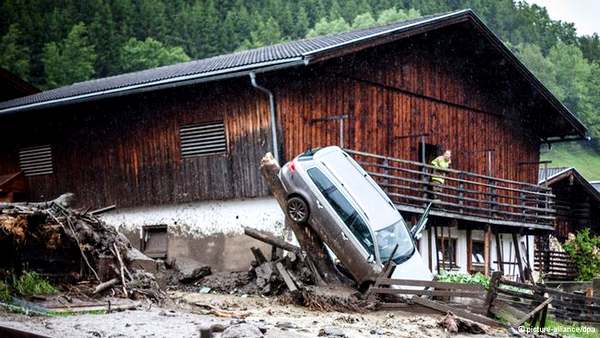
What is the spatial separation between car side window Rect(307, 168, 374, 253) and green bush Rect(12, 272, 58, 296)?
5684 millimetres

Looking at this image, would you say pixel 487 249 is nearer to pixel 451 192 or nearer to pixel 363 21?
pixel 451 192

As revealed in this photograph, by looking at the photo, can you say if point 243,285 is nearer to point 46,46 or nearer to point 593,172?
point 46,46

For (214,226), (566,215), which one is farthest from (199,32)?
(214,226)

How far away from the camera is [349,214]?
15820 millimetres

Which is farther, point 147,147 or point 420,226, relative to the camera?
point 147,147

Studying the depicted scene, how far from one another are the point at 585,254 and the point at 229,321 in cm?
2247

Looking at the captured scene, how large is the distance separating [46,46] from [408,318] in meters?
39.0

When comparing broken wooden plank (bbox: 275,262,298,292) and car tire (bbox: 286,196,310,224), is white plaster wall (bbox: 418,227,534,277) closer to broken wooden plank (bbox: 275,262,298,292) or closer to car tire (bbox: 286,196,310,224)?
broken wooden plank (bbox: 275,262,298,292)

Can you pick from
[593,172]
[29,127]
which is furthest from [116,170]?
[593,172]

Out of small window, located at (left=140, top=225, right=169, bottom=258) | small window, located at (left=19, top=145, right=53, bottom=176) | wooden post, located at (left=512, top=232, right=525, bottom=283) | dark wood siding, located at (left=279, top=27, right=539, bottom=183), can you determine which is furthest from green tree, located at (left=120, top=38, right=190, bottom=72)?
wooden post, located at (left=512, top=232, right=525, bottom=283)

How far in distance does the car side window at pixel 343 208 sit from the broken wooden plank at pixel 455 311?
1522 millimetres

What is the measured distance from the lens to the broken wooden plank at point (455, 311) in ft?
45.5

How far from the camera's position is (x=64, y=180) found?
22828 millimetres

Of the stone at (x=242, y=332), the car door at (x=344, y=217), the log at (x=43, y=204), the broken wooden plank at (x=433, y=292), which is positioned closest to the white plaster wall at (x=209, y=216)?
the car door at (x=344, y=217)
